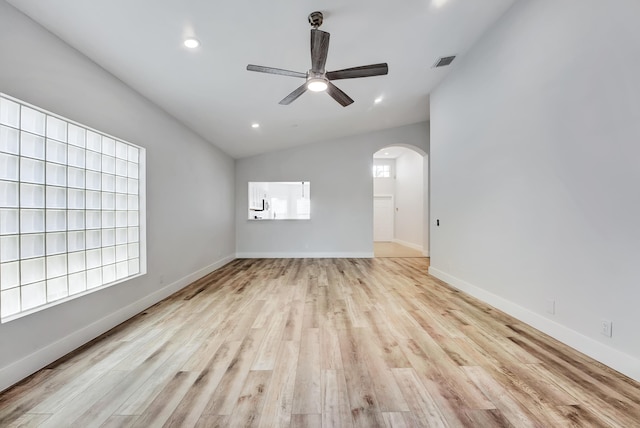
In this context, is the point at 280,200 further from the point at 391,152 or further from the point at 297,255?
the point at 391,152

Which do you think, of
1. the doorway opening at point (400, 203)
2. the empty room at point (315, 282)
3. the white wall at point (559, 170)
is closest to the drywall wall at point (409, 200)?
the doorway opening at point (400, 203)

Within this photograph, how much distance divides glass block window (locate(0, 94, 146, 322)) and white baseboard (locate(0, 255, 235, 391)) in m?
0.31

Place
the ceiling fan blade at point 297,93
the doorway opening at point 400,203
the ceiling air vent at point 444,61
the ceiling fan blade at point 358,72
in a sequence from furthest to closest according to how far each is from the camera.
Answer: the doorway opening at point 400,203
the ceiling air vent at point 444,61
the ceiling fan blade at point 297,93
the ceiling fan blade at point 358,72

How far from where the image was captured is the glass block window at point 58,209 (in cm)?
183

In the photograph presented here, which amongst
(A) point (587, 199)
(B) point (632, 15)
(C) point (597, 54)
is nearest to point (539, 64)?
(C) point (597, 54)

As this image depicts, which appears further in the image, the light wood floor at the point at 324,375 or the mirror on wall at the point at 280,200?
the mirror on wall at the point at 280,200

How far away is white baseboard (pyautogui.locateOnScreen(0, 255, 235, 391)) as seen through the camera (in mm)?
1741

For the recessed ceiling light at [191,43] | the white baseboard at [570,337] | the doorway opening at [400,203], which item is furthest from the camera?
the doorway opening at [400,203]

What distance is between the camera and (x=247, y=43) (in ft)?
8.46

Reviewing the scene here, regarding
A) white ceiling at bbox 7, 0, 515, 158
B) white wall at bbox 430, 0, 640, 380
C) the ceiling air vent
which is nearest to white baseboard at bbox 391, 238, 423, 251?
white wall at bbox 430, 0, 640, 380

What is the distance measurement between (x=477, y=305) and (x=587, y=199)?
1.67 meters

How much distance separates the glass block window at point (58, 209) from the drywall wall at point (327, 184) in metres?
3.81

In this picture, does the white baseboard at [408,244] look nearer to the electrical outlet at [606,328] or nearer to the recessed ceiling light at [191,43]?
the electrical outlet at [606,328]

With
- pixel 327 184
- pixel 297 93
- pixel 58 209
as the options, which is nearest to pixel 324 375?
pixel 58 209
